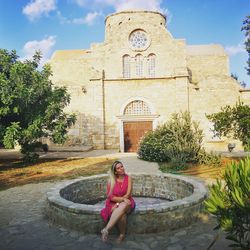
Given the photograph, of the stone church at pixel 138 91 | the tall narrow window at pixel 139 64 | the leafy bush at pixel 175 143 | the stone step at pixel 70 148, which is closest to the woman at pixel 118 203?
the leafy bush at pixel 175 143

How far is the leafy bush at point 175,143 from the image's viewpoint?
13.9 m

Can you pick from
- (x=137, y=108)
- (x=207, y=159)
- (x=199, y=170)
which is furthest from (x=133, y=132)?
(x=199, y=170)

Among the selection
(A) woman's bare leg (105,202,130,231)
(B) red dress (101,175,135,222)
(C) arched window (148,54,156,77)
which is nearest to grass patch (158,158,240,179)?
(B) red dress (101,175,135,222)

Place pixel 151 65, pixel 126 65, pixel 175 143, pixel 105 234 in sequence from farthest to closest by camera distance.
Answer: pixel 126 65 < pixel 151 65 < pixel 175 143 < pixel 105 234

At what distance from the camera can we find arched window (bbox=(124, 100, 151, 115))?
21.8 m

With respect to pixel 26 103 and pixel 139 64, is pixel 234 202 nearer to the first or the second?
pixel 26 103

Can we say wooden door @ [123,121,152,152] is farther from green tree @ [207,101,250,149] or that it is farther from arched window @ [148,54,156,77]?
green tree @ [207,101,250,149]

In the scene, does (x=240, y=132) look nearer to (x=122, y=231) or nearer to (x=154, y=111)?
(x=122, y=231)

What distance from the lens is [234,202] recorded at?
3.50 metres

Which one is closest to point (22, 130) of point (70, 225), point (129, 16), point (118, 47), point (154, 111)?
point (70, 225)

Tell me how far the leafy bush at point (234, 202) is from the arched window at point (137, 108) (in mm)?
18156

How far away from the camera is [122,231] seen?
5148 mm

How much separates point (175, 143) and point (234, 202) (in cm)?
1084

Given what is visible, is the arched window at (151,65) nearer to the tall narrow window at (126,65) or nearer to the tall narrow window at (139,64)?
the tall narrow window at (139,64)
